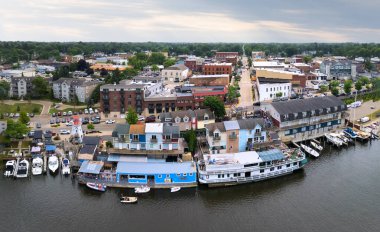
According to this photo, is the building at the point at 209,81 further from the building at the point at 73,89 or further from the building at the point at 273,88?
the building at the point at 73,89

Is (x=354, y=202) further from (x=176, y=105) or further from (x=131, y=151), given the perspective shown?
(x=176, y=105)

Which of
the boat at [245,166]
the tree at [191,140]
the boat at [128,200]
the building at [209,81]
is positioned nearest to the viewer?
the boat at [128,200]

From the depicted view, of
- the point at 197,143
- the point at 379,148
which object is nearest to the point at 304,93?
the point at 379,148

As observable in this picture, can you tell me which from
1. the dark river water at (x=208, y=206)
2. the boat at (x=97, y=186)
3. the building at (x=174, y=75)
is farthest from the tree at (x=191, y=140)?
the building at (x=174, y=75)

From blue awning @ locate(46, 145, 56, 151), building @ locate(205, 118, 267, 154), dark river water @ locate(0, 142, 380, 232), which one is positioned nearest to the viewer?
dark river water @ locate(0, 142, 380, 232)

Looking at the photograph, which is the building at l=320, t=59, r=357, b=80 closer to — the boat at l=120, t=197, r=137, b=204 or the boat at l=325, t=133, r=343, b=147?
the boat at l=325, t=133, r=343, b=147

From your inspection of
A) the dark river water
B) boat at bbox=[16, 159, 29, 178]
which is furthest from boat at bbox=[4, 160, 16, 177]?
the dark river water

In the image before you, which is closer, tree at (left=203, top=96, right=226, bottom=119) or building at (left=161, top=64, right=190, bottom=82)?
tree at (left=203, top=96, right=226, bottom=119)
